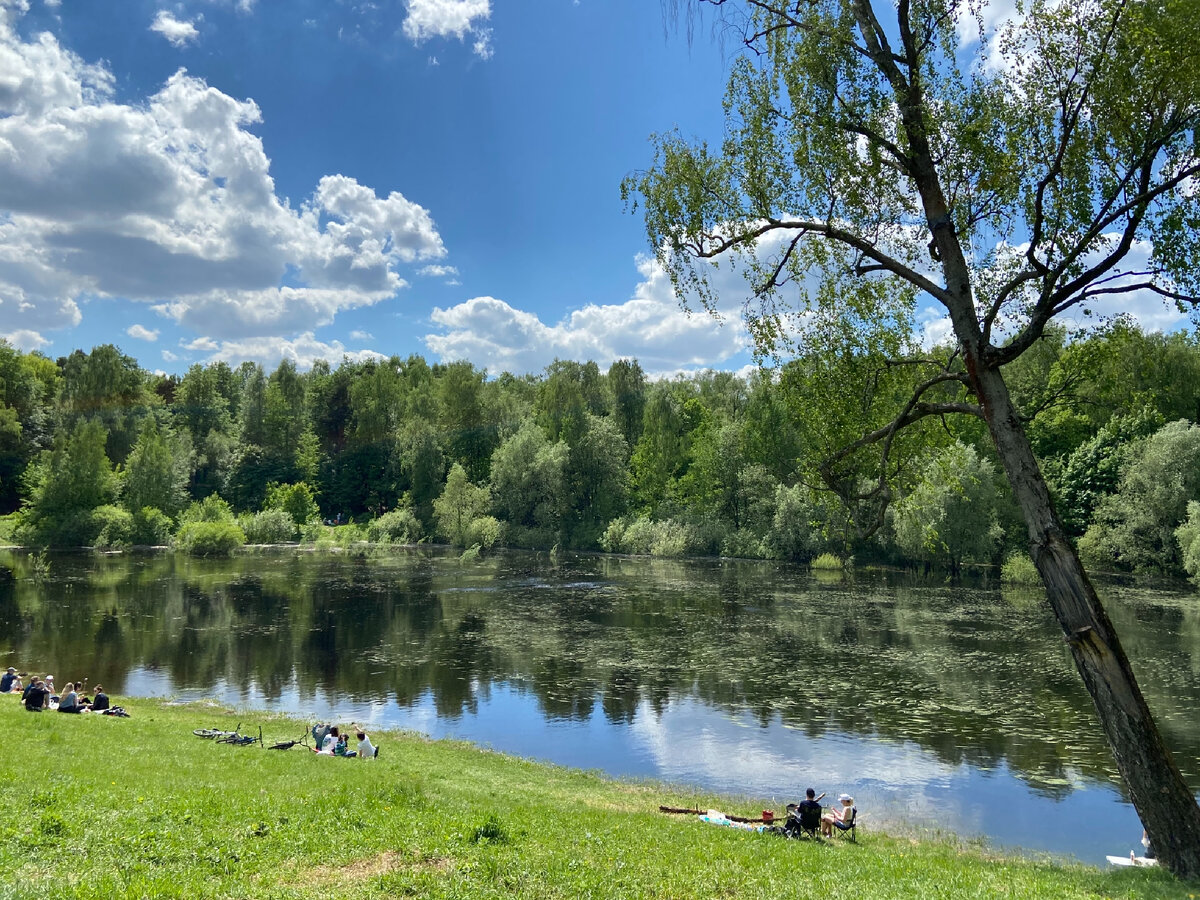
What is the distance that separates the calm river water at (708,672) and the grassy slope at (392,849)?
480cm

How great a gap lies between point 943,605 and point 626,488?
42.4 meters

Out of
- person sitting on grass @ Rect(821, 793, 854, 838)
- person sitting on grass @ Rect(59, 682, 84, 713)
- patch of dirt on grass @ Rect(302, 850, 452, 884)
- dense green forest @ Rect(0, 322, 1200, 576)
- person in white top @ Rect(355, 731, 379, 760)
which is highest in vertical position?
dense green forest @ Rect(0, 322, 1200, 576)

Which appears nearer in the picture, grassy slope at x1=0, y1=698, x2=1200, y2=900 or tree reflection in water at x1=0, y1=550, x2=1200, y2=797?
grassy slope at x1=0, y1=698, x2=1200, y2=900

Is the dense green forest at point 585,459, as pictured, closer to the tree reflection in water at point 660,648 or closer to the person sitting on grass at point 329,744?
the tree reflection in water at point 660,648

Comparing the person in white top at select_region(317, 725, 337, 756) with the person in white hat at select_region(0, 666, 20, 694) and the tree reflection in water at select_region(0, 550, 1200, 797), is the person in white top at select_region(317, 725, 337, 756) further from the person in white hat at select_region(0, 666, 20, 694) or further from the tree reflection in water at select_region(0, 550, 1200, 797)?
the person in white hat at select_region(0, 666, 20, 694)

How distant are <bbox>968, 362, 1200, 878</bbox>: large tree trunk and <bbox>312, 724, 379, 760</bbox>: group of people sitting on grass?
48.4 ft

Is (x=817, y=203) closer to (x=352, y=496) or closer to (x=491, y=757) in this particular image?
(x=491, y=757)

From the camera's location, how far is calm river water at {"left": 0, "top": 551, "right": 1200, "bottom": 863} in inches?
730

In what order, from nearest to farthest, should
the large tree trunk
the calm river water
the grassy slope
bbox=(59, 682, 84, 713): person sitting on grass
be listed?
the grassy slope → the large tree trunk → the calm river water → bbox=(59, 682, 84, 713): person sitting on grass

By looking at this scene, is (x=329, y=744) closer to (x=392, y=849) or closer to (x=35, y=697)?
(x=35, y=697)

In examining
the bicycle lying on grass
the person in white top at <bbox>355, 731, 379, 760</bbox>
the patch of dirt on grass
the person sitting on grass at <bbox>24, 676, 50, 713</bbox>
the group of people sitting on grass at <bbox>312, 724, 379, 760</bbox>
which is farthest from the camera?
the person sitting on grass at <bbox>24, 676, 50, 713</bbox>

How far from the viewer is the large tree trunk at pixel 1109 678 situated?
8.87 meters

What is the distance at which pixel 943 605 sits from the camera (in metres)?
42.6

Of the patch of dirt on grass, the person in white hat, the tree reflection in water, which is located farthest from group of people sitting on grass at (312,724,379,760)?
the person in white hat
